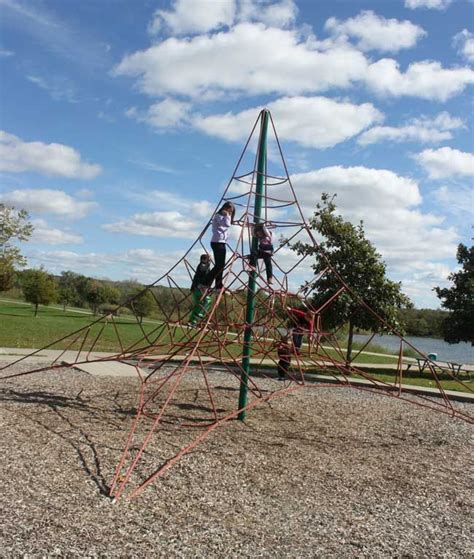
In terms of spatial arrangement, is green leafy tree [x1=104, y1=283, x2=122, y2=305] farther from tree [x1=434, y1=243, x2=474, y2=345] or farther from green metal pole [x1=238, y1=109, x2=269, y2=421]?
green metal pole [x1=238, y1=109, x2=269, y2=421]

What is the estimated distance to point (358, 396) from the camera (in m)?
9.51

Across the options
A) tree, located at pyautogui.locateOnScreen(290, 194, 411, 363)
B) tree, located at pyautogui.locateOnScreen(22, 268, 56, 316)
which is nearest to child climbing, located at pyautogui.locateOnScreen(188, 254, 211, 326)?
tree, located at pyautogui.locateOnScreen(290, 194, 411, 363)

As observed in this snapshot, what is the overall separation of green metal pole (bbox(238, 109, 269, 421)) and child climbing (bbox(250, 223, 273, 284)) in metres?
0.05

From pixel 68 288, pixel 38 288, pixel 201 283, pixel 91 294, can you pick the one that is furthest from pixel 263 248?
pixel 68 288

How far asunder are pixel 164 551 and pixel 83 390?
5.07 meters

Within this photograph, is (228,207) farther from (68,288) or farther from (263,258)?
(68,288)

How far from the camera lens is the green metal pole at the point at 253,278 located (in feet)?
21.5

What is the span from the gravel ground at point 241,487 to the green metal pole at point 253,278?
1.54ft

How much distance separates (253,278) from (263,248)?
458 millimetres

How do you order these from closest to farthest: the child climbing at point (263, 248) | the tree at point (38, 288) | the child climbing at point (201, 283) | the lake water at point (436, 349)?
the child climbing at point (263, 248) < the child climbing at point (201, 283) < the lake water at point (436, 349) < the tree at point (38, 288)

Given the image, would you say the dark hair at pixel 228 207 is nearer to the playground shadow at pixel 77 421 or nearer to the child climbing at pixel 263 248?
the child climbing at pixel 263 248

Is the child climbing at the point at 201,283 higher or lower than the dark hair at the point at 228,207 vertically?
lower

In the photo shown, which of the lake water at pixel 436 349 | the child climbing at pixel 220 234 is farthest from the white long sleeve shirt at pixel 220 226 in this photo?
the lake water at pixel 436 349

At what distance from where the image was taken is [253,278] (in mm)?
6570
